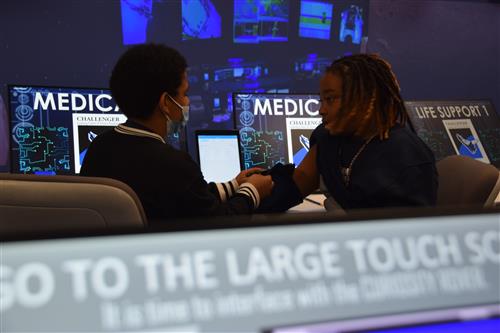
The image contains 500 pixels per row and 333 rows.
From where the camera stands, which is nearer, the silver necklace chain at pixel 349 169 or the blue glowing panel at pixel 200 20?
the silver necklace chain at pixel 349 169

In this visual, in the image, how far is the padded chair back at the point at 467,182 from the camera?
1714 mm

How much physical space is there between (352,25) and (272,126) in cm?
119

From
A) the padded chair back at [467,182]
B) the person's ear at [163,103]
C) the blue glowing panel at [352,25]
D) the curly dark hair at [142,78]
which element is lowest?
the padded chair back at [467,182]

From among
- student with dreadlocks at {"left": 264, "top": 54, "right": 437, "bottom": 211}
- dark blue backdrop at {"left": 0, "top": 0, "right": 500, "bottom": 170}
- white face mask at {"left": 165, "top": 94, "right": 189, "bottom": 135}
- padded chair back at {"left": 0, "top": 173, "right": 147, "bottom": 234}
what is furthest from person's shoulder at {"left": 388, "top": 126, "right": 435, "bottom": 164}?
dark blue backdrop at {"left": 0, "top": 0, "right": 500, "bottom": 170}

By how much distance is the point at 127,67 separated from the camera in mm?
1693

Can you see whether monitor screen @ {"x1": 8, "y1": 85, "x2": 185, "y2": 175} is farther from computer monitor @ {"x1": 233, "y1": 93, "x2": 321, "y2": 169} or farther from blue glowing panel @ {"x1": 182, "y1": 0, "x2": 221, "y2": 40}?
blue glowing panel @ {"x1": 182, "y1": 0, "x2": 221, "y2": 40}

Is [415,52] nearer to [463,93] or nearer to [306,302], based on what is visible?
[463,93]

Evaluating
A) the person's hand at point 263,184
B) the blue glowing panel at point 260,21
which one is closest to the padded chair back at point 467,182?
the person's hand at point 263,184

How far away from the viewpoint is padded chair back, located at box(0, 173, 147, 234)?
1009 millimetres

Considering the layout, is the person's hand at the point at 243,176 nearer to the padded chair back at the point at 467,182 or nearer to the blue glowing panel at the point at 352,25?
the padded chair back at the point at 467,182

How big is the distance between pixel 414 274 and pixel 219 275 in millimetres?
190

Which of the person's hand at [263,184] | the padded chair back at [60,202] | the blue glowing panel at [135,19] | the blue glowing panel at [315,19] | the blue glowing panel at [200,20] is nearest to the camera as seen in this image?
the padded chair back at [60,202]

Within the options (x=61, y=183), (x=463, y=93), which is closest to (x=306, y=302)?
(x=61, y=183)

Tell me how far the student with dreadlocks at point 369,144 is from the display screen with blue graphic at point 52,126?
124 centimetres
